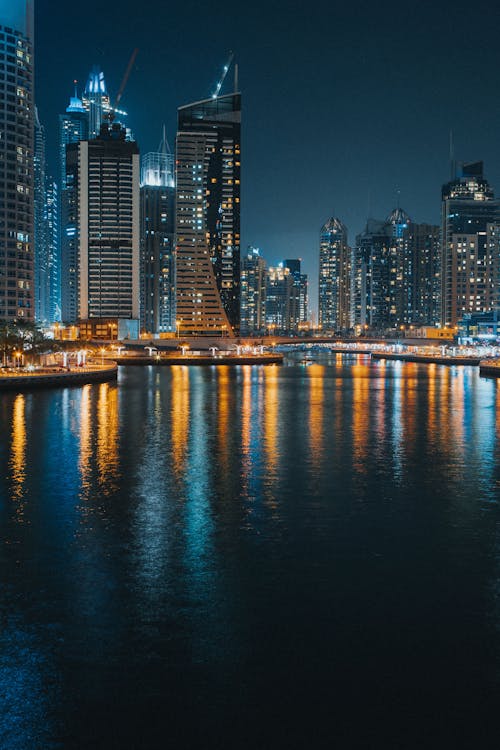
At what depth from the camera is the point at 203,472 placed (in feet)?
93.2

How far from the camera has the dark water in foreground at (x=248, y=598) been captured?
10.3m

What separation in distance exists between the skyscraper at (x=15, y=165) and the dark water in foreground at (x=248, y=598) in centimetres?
12249

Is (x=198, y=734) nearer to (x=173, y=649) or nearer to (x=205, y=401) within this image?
(x=173, y=649)

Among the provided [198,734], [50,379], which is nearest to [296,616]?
[198,734]

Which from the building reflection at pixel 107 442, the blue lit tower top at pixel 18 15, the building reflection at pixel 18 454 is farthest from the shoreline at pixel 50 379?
the blue lit tower top at pixel 18 15

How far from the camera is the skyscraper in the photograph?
490 feet

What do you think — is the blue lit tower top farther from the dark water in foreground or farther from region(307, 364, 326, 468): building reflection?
the dark water in foreground

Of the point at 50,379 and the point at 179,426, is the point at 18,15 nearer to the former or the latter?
the point at 50,379

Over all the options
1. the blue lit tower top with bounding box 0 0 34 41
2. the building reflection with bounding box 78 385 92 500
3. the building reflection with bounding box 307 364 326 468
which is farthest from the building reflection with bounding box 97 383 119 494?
the blue lit tower top with bounding box 0 0 34 41

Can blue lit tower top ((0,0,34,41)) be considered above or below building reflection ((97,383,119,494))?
above

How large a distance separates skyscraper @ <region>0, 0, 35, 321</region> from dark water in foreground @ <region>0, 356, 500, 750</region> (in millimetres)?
122492

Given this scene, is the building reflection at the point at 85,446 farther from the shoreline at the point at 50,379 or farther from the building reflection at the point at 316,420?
the shoreline at the point at 50,379

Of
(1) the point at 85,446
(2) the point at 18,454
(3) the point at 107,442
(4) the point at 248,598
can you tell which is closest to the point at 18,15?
(3) the point at 107,442

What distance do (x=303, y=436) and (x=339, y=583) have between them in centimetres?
2343
